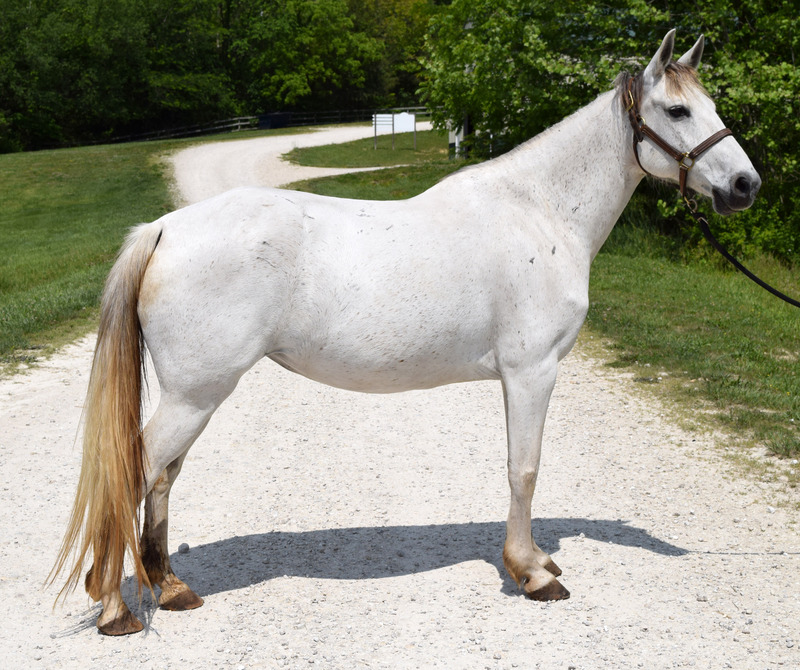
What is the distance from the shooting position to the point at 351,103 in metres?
54.1

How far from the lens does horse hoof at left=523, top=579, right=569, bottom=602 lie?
4.04 m

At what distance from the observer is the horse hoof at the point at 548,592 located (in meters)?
4.04

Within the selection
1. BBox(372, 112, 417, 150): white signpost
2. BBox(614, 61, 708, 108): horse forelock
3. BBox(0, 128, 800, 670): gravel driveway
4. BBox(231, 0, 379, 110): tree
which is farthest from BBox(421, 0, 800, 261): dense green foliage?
BBox(231, 0, 379, 110): tree

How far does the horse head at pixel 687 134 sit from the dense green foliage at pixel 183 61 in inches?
1263

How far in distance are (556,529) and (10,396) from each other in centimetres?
509

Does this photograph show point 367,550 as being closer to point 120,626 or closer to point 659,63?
point 120,626

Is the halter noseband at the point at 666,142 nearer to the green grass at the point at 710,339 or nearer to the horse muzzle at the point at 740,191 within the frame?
the horse muzzle at the point at 740,191

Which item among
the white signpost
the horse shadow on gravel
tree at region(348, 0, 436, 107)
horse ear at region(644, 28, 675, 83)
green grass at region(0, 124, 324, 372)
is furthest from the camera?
tree at region(348, 0, 436, 107)

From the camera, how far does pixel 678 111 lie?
13.0ft

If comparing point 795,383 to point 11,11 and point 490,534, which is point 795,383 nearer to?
point 490,534

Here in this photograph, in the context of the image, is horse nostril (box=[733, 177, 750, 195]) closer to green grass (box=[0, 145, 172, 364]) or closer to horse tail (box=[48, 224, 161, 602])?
horse tail (box=[48, 224, 161, 602])

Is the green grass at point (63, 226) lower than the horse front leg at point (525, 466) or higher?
lower

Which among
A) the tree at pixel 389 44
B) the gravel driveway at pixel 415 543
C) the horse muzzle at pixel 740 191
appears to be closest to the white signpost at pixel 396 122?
the tree at pixel 389 44

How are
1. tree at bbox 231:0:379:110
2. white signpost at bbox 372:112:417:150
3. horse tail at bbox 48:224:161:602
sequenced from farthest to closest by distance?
tree at bbox 231:0:379:110
white signpost at bbox 372:112:417:150
horse tail at bbox 48:224:161:602
